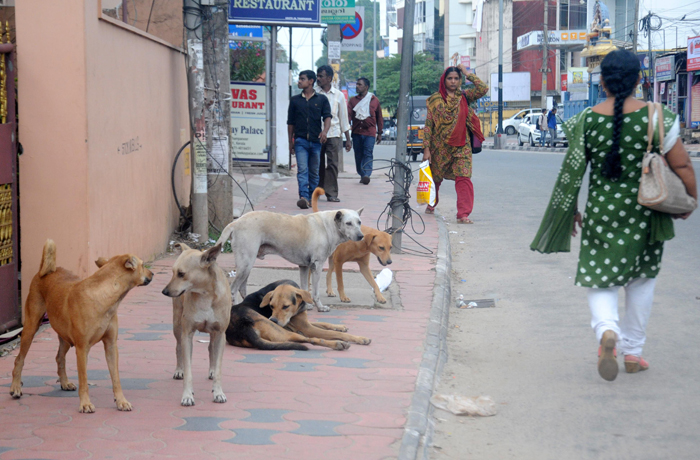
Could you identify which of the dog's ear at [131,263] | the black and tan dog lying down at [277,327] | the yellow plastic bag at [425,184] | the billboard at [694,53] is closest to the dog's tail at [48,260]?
the dog's ear at [131,263]

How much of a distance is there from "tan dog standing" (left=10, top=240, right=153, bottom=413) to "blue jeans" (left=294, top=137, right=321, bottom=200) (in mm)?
8103

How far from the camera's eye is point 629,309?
468cm

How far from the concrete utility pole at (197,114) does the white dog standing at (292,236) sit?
2692mm

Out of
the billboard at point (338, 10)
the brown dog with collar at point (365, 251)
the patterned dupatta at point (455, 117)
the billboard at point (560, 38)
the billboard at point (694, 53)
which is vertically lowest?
the brown dog with collar at point (365, 251)

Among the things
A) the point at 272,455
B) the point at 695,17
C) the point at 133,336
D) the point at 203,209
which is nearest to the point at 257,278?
the point at 203,209

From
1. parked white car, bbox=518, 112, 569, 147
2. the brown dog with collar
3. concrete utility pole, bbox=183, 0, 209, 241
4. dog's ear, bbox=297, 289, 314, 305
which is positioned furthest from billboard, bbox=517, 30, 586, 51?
dog's ear, bbox=297, 289, 314, 305

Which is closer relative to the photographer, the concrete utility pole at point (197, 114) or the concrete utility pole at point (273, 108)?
the concrete utility pole at point (197, 114)

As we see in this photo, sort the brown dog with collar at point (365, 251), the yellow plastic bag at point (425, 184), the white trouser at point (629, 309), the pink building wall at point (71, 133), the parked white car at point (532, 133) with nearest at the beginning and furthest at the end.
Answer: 1. the white trouser at point (629, 309)
2. the pink building wall at point (71, 133)
3. the brown dog with collar at point (365, 251)
4. the yellow plastic bag at point (425, 184)
5. the parked white car at point (532, 133)

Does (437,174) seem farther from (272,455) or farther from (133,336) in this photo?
(272,455)

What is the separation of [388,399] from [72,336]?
174 cm

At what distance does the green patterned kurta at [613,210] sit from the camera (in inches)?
175

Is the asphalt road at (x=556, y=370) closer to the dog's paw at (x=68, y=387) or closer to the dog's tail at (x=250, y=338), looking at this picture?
the dog's tail at (x=250, y=338)

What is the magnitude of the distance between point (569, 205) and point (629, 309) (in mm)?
730

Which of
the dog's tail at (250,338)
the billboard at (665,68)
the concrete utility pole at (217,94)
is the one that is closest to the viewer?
the dog's tail at (250,338)
